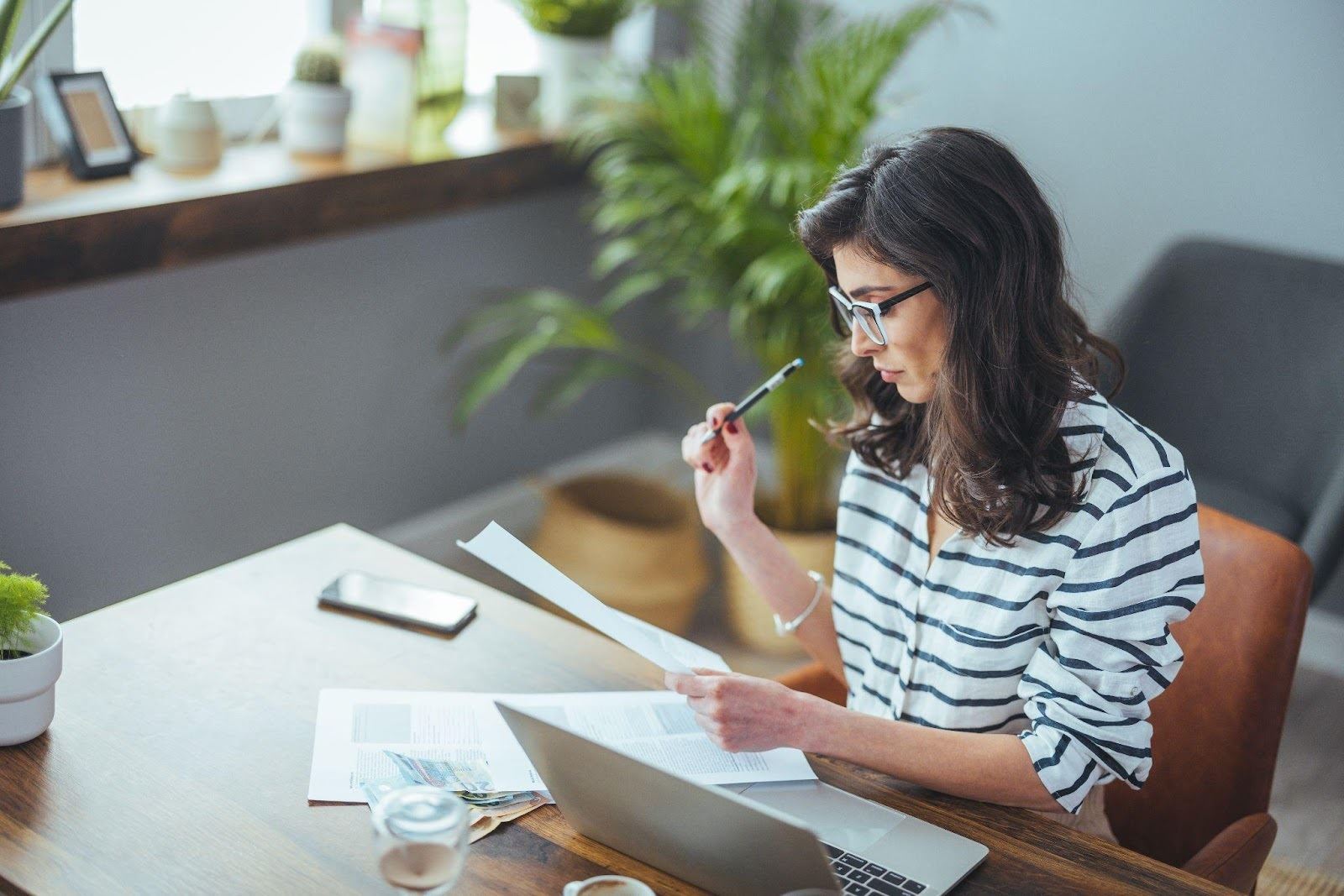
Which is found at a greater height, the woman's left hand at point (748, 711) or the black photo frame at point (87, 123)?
the black photo frame at point (87, 123)

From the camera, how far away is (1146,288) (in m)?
3.04

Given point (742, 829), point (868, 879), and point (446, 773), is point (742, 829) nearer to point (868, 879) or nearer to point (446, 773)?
point (868, 879)

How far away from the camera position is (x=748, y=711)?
1.26m

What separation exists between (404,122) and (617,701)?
182 centimetres

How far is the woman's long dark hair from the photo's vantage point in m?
1.34

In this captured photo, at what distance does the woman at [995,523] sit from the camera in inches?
51.1

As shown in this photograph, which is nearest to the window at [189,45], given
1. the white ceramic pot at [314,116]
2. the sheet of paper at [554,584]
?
the white ceramic pot at [314,116]

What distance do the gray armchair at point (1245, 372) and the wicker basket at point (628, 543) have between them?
3.47 feet

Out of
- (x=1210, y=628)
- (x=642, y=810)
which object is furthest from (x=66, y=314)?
(x=1210, y=628)

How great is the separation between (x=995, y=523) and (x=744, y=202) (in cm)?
156

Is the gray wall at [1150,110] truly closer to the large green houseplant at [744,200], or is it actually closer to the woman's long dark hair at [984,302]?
the large green houseplant at [744,200]

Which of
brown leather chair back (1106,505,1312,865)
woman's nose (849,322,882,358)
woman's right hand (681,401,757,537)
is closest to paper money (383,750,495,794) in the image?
woman's right hand (681,401,757,537)

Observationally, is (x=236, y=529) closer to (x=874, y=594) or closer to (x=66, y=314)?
(x=66, y=314)

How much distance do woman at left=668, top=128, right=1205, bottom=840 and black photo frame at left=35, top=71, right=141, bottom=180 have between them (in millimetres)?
1530
